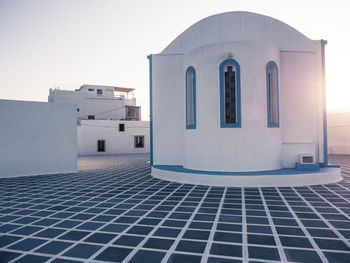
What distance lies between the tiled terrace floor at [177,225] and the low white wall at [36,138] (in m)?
3.86

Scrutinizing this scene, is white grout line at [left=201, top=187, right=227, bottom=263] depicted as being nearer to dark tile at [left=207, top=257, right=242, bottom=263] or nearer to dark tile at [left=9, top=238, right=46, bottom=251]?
dark tile at [left=207, top=257, right=242, bottom=263]

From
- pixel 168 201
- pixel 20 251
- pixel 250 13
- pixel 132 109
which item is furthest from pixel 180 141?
pixel 132 109

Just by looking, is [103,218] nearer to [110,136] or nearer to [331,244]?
[331,244]

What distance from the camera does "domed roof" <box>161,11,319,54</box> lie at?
10.1 metres

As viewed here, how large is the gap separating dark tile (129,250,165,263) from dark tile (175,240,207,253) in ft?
1.06

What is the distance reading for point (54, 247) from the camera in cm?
390

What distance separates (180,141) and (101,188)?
4106 millimetres

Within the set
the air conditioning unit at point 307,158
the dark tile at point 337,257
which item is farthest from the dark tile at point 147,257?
the air conditioning unit at point 307,158

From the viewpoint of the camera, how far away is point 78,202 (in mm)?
6590

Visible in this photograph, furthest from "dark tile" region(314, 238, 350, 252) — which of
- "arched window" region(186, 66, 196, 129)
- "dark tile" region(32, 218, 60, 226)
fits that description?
"arched window" region(186, 66, 196, 129)

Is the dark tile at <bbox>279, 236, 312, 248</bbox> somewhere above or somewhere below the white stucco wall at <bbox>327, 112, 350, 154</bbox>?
below

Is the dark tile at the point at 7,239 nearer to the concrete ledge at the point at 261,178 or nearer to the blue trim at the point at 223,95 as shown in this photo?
the concrete ledge at the point at 261,178

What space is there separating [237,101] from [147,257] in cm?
663

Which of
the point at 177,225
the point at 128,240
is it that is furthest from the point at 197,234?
the point at 128,240
